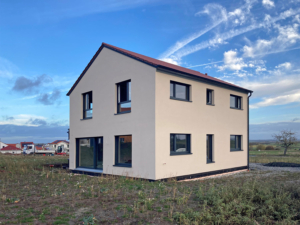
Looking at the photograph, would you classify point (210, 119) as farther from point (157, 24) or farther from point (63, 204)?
point (63, 204)

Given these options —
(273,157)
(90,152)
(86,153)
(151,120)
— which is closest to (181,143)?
(151,120)

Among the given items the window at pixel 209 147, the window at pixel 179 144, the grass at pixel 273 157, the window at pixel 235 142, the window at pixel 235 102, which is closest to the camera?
the window at pixel 179 144

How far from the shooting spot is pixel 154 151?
1033 cm

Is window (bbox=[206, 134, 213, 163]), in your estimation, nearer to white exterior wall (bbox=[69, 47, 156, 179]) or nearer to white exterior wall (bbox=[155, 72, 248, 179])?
white exterior wall (bbox=[155, 72, 248, 179])

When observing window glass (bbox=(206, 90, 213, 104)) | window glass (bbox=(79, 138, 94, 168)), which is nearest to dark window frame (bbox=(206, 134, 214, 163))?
window glass (bbox=(206, 90, 213, 104))

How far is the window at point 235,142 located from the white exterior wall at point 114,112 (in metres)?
7.00

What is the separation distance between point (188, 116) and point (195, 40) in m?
5.81

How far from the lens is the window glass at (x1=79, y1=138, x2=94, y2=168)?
14383mm

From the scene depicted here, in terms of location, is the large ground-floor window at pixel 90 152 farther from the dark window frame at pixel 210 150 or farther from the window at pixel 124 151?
the dark window frame at pixel 210 150

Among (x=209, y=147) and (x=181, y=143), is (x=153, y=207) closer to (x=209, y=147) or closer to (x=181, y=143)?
(x=181, y=143)

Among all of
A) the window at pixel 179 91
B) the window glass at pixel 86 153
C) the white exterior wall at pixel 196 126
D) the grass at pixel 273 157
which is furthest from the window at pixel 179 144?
the grass at pixel 273 157

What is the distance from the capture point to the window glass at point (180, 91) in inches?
464

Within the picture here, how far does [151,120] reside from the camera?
1055cm

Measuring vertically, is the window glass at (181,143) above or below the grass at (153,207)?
above
